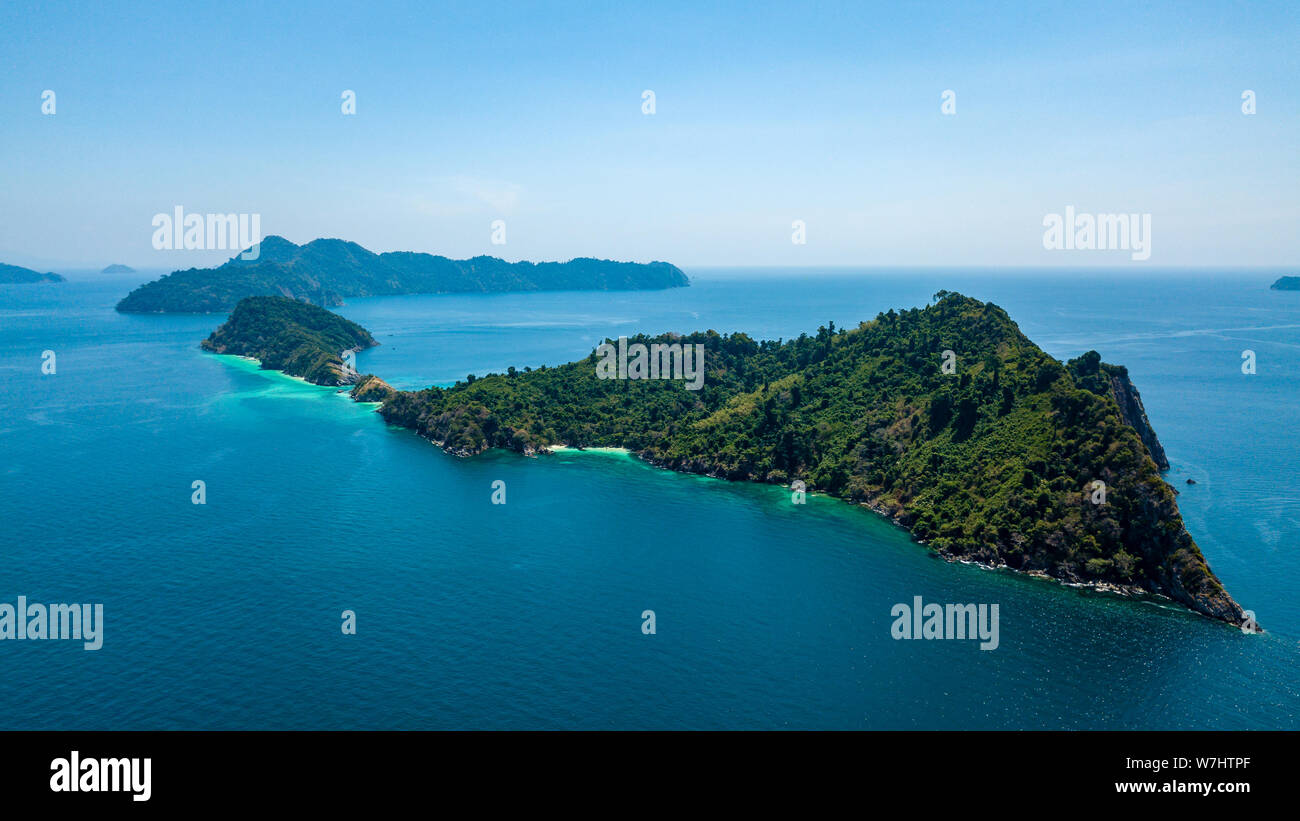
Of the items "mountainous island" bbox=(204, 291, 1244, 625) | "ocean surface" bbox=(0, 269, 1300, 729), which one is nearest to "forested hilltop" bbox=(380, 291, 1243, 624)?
"mountainous island" bbox=(204, 291, 1244, 625)

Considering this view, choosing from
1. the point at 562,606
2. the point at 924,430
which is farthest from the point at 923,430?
the point at 562,606

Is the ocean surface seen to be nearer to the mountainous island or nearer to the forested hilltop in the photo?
the mountainous island

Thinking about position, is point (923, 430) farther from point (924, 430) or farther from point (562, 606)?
point (562, 606)

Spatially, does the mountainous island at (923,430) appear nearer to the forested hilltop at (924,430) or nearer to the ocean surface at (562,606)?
the forested hilltop at (924,430)

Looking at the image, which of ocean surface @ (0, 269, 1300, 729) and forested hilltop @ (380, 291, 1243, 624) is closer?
ocean surface @ (0, 269, 1300, 729)

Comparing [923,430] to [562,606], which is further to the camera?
[923,430]
